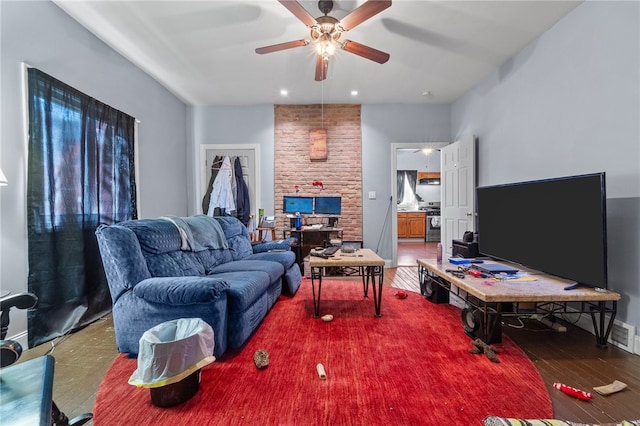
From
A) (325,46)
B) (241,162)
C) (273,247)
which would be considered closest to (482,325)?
(273,247)

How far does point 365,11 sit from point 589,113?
6.80ft

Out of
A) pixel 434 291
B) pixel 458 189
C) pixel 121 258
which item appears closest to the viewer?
pixel 121 258

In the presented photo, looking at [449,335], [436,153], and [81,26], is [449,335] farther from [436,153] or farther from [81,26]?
[436,153]

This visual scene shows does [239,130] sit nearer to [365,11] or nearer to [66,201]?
[66,201]

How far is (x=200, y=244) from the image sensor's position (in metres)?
2.67

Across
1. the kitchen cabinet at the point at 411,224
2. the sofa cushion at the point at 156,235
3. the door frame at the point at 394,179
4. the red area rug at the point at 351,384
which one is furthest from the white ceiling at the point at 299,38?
the kitchen cabinet at the point at 411,224

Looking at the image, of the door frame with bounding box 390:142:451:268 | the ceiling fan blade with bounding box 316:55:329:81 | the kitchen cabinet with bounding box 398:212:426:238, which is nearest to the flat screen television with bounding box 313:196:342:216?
the door frame with bounding box 390:142:451:268

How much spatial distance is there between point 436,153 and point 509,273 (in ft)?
22.8

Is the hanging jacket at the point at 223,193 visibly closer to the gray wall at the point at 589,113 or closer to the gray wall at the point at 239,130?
the gray wall at the point at 239,130

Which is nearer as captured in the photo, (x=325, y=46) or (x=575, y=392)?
(x=575, y=392)

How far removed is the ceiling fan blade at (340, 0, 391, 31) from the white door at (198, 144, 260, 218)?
3.01 m

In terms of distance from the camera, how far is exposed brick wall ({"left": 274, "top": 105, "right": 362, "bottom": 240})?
488 cm

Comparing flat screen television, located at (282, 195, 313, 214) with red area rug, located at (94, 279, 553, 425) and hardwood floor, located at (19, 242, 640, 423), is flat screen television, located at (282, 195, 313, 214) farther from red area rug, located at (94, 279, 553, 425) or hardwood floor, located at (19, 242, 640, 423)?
hardwood floor, located at (19, 242, 640, 423)

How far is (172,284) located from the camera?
71.9 inches
